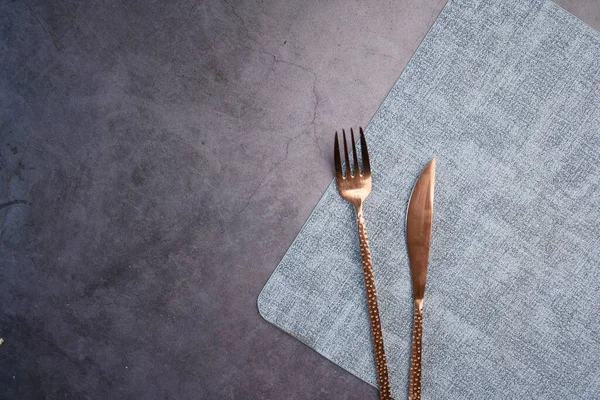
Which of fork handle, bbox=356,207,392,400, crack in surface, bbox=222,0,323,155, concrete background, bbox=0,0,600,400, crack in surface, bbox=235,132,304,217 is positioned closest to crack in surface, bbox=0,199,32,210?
concrete background, bbox=0,0,600,400

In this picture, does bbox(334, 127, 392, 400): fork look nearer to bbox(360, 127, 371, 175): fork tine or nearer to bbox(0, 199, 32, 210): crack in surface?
bbox(360, 127, 371, 175): fork tine

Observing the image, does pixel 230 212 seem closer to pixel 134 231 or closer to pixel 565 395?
pixel 134 231

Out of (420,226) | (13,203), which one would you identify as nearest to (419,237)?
(420,226)

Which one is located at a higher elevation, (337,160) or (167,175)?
(337,160)

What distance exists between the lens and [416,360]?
837mm

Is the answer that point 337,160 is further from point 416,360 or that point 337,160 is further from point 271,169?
point 416,360

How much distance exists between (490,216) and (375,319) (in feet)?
0.96

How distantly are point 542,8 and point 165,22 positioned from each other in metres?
0.74

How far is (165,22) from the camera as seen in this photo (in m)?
0.92

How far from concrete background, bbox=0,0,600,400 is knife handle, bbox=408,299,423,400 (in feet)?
0.46

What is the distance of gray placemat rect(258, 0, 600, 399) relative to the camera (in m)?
0.84

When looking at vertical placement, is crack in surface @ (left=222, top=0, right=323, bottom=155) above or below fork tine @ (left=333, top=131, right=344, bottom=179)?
above

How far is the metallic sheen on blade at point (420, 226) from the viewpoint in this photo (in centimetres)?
85

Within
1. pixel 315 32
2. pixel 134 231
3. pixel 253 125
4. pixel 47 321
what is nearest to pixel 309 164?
pixel 253 125
